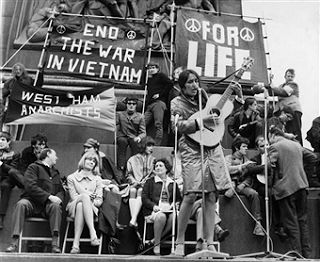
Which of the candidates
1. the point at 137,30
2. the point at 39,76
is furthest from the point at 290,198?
the point at 137,30

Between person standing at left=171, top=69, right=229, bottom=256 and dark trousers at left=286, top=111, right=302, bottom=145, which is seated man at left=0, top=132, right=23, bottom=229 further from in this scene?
dark trousers at left=286, top=111, right=302, bottom=145

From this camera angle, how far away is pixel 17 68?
47.2 feet

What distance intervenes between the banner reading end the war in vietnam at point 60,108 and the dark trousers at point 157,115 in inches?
41.9

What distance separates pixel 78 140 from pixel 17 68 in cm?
216

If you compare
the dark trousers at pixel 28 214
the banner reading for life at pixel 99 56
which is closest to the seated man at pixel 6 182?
the dark trousers at pixel 28 214

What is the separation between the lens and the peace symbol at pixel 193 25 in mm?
17203

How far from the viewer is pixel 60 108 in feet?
43.3

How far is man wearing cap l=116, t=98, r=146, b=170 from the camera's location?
13000mm

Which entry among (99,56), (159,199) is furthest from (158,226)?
(99,56)

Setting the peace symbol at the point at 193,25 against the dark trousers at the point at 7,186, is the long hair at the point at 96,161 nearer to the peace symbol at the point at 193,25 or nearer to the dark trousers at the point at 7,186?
the dark trousers at the point at 7,186

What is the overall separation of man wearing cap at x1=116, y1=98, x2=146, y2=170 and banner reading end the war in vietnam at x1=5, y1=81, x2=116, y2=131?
0.94 feet

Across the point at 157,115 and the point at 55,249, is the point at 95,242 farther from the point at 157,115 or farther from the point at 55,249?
the point at 157,115

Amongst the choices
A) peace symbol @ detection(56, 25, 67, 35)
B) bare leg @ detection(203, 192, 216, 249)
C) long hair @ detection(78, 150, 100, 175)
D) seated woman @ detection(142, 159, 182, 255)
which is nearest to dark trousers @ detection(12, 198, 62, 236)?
long hair @ detection(78, 150, 100, 175)

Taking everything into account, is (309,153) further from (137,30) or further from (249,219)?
(137,30)
